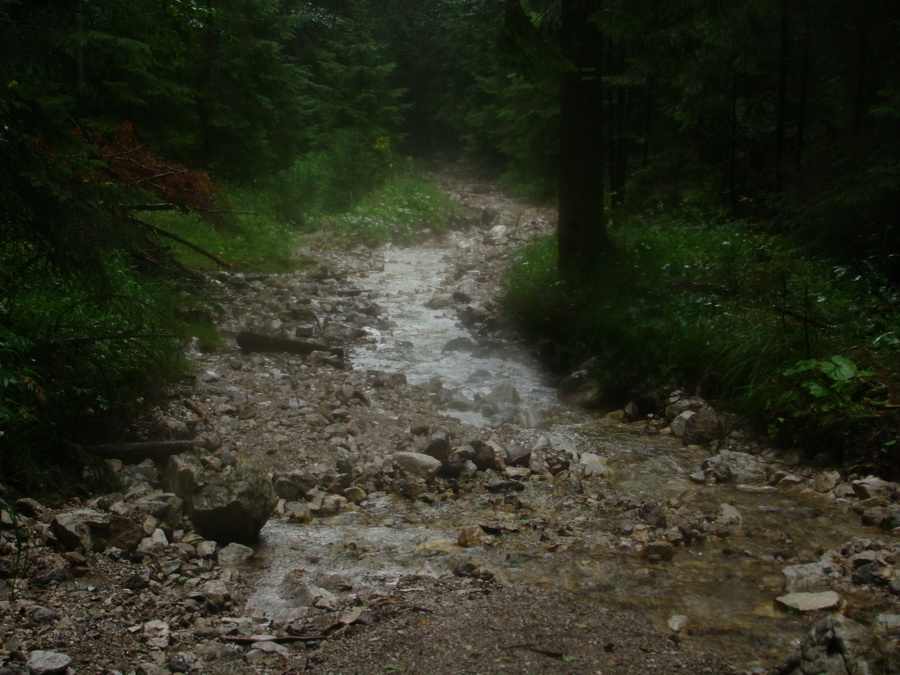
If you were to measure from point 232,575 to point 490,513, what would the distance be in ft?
5.82

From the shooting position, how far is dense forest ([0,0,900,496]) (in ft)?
14.3

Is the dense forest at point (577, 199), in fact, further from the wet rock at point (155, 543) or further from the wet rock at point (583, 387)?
the wet rock at point (155, 543)

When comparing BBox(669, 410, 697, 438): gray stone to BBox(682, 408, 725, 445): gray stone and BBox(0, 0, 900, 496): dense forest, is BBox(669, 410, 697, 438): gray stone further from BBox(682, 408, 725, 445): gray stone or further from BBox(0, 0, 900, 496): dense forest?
BBox(0, 0, 900, 496): dense forest

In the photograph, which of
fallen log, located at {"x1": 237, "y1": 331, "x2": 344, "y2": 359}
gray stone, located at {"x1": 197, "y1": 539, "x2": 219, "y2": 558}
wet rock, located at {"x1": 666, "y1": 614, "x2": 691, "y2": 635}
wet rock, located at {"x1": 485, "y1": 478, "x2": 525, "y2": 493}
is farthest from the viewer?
fallen log, located at {"x1": 237, "y1": 331, "x2": 344, "y2": 359}

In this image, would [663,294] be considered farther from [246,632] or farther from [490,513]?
[246,632]

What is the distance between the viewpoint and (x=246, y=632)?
10.6 ft

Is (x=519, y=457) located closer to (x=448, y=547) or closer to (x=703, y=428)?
(x=448, y=547)

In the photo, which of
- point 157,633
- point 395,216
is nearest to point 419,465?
point 157,633

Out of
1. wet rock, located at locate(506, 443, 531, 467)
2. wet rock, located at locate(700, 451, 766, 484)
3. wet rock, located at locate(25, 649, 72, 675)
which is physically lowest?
wet rock, located at locate(700, 451, 766, 484)

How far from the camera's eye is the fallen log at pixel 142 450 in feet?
15.5

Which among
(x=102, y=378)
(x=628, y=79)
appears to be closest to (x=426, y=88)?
(x=628, y=79)

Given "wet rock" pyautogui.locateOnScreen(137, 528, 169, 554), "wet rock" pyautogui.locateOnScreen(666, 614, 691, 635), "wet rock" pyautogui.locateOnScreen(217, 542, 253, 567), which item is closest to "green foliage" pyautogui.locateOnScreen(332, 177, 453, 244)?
"wet rock" pyautogui.locateOnScreen(217, 542, 253, 567)

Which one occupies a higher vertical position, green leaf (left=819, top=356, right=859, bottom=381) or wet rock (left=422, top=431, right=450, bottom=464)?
green leaf (left=819, top=356, right=859, bottom=381)

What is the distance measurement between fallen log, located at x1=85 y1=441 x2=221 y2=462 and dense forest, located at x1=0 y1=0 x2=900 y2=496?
0.15 m
